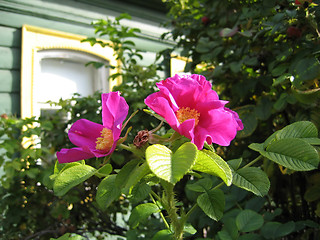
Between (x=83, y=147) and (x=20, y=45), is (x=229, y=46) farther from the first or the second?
(x=20, y=45)

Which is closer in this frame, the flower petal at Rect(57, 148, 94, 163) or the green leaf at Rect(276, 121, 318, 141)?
the flower petal at Rect(57, 148, 94, 163)

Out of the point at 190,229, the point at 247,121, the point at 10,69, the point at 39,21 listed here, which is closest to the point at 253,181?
the point at 190,229

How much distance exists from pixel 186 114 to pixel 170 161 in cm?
14

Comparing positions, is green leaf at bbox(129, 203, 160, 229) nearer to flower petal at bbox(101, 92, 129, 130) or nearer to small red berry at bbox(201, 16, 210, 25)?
flower petal at bbox(101, 92, 129, 130)

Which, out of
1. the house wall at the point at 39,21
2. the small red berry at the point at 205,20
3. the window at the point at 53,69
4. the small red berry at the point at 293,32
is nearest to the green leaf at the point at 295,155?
the small red berry at the point at 293,32

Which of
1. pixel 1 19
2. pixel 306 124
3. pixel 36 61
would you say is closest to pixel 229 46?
pixel 306 124

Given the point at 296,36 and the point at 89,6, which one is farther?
the point at 89,6

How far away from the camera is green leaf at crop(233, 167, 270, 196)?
2.08 feet

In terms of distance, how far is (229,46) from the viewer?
6.05ft

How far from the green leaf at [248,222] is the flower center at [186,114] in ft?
2.02

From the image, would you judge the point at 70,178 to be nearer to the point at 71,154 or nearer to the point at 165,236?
the point at 71,154

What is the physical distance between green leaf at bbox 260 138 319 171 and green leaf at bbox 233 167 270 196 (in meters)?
0.05

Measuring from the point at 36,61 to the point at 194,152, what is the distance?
2901 millimetres

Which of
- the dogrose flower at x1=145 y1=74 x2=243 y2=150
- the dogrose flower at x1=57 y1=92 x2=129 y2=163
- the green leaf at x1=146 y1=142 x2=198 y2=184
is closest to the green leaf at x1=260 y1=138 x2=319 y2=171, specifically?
the dogrose flower at x1=145 y1=74 x2=243 y2=150
